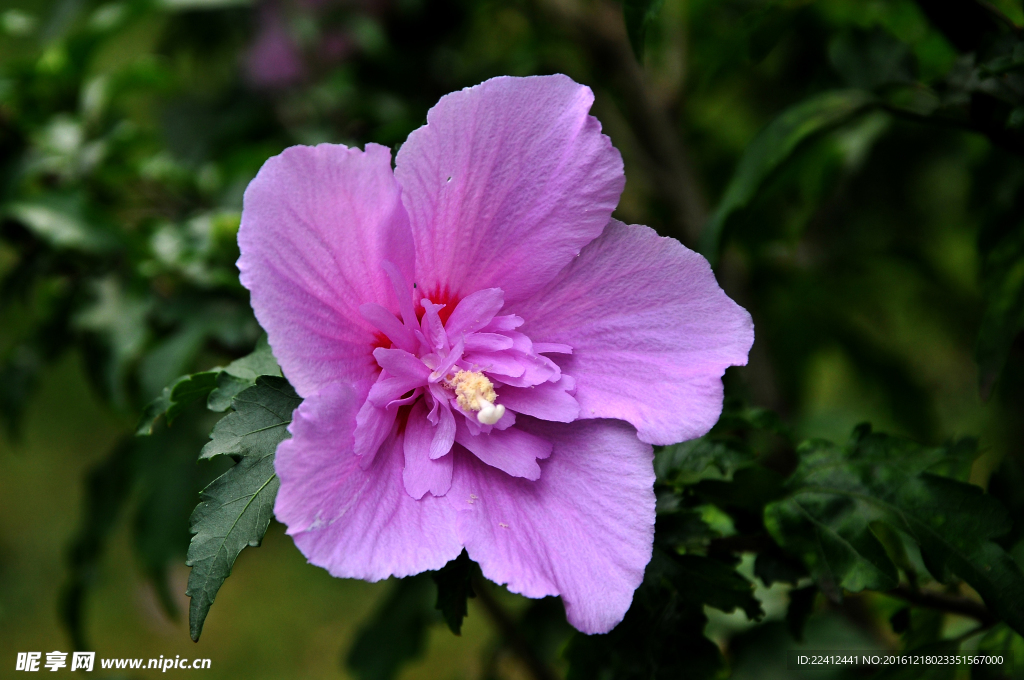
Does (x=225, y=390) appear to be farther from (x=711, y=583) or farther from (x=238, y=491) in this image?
(x=711, y=583)

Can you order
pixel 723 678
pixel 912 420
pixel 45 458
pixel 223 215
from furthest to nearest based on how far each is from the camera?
1. pixel 45 458
2. pixel 912 420
3. pixel 223 215
4. pixel 723 678

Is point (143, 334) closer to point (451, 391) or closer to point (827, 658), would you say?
point (451, 391)

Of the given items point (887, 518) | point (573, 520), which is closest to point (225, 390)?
point (573, 520)

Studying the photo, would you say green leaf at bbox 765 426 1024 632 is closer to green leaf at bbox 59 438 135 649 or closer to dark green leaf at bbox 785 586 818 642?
dark green leaf at bbox 785 586 818 642

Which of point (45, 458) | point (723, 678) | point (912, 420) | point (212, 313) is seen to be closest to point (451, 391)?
point (723, 678)

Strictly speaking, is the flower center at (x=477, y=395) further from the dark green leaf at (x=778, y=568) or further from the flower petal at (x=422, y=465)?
the dark green leaf at (x=778, y=568)

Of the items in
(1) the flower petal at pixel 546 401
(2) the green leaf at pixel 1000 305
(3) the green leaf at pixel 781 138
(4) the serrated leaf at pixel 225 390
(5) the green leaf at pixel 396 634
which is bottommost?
(5) the green leaf at pixel 396 634

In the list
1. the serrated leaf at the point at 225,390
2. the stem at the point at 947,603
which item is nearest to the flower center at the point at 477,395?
the serrated leaf at the point at 225,390
